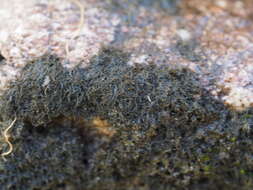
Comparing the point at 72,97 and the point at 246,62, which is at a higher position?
the point at 246,62

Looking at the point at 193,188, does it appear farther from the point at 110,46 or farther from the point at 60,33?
the point at 60,33

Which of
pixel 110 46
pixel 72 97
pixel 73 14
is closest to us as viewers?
pixel 72 97

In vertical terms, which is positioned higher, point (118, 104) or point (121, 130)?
point (118, 104)

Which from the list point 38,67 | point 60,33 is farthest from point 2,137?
point 60,33

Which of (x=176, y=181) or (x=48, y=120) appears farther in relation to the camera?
(x=176, y=181)
